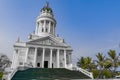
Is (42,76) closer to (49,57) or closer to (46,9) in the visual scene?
(49,57)

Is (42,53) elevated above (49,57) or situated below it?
above

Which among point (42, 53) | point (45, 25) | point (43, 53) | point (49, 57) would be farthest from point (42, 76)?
point (45, 25)

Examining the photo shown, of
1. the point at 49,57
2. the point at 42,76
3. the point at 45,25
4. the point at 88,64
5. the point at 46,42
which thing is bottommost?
the point at 42,76

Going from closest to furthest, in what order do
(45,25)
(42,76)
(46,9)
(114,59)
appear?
(42,76), (114,59), (45,25), (46,9)

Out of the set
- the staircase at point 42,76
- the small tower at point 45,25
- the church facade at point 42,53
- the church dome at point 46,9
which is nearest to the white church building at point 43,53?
the church facade at point 42,53

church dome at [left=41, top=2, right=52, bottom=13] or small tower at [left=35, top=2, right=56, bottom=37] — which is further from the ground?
church dome at [left=41, top=2, right=52, bottom=13]

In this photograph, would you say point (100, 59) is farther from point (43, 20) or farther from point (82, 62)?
point (43, 20)

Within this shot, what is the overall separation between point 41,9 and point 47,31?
10.7 metres

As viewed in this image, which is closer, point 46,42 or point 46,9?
point 46,42

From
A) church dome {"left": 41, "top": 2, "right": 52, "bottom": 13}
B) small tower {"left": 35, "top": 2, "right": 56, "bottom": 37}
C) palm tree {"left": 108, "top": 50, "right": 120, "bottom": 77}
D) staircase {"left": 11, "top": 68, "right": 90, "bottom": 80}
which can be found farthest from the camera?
church dome {"left": 41, "top": 2, "right": 52, "bottom": 13}

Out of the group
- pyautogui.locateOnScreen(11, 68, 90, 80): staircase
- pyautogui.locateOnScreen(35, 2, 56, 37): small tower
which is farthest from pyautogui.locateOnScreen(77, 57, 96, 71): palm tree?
pyautogui.locateOnScreen(35, 2, 56, 37): small tower

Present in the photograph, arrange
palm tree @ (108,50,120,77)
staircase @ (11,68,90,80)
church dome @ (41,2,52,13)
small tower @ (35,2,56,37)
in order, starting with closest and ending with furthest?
staircase @ (11,68,90,80) → palm tree @ (108,50,120,77) → small tower @ (35,2,56,37) → church dome @ (41,2,52,13)

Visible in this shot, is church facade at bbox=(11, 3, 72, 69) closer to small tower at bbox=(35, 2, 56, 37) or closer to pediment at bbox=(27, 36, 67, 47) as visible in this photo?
pediment at bbox=(27, 36, 67, 47)

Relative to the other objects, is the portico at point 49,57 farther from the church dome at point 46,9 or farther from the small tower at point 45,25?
the church dome at point 46,9
